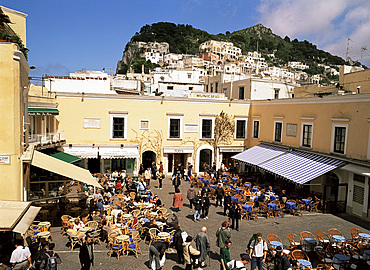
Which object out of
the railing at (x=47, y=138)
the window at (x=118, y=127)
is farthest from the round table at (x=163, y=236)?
Answer: the window at (x=118, y=127)

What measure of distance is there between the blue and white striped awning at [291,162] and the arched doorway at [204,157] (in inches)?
132

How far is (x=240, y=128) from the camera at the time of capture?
77.7ft

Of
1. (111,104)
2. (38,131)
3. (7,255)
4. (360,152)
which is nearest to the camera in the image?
(7,255)

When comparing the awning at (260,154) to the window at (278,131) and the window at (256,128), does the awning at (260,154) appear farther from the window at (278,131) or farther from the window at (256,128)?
the window at (256,128)

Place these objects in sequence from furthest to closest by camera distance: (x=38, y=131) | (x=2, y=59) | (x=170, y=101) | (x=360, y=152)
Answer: (x=170, y=101), (x=38, y=131), (x=360, y=152), (x=2, y=59)

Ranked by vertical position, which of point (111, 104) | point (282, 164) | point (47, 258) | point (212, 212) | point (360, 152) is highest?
point (111, 104)

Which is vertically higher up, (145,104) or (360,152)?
(145,104)

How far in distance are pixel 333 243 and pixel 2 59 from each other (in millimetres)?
12662

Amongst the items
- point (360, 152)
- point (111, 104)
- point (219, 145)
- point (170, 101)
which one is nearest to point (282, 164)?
point (360, 152)

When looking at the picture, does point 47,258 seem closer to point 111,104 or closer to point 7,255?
point 7,255

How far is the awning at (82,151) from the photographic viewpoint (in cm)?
1931

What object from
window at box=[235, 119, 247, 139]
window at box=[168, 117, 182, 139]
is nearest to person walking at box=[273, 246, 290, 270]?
window at box=[168, 117, 182, 139]

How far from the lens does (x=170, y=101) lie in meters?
21.6

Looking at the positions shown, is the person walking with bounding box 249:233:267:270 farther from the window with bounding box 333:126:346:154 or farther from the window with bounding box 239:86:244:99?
the window with bounding box 239:86:244:99
